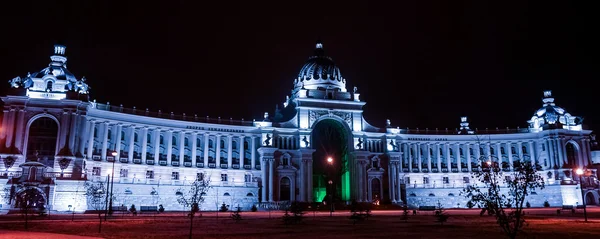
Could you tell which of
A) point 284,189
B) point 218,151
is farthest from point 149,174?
point 284,189

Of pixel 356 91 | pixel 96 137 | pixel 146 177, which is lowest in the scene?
pixel 146 177

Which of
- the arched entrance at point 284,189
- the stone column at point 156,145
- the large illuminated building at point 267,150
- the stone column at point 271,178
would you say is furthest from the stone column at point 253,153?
the stone column at point 156,145

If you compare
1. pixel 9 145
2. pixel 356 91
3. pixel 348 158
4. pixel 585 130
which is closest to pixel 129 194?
pixel 9 145

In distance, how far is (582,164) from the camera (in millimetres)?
99188

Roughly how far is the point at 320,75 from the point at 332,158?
18505 mm

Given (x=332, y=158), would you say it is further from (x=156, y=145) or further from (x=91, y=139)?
(x=91, y=139)

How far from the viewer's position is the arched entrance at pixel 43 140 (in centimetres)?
6631

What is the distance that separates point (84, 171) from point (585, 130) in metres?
98.0

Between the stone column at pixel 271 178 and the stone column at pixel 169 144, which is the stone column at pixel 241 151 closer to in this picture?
the stone column at pixel 271 178

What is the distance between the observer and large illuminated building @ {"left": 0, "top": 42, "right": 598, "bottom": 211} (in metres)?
66.9

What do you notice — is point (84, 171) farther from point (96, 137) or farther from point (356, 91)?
point (356, 91)

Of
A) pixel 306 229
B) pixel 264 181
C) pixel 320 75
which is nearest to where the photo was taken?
pixel 306 229

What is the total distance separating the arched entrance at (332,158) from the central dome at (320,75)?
30.2ft

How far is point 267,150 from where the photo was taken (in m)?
85.4
